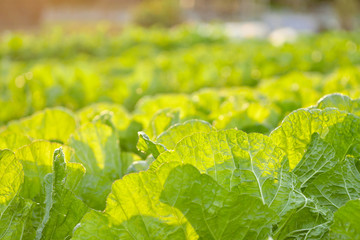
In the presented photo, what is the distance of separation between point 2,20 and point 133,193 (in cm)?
2903

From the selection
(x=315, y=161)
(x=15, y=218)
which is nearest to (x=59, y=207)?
(x=15, y=218)

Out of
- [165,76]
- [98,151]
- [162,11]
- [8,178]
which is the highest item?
[8,178]

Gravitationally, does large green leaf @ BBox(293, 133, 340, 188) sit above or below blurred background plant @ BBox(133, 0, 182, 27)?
above

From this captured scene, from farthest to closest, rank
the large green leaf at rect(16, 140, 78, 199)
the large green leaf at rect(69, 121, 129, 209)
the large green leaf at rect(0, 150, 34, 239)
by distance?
the large green leaf at rect(69, 121, 129, 209) → the large green leaf at rect(16, 140, 78, 199) → the large green leaf at rect(0, 150, 34, 239)

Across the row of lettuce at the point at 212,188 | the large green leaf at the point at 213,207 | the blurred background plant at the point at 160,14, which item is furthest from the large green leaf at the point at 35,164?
the blurred background plant at the point at 160,14

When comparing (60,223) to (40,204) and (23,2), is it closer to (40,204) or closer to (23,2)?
(40,204)

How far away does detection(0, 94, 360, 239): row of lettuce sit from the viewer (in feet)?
3.06

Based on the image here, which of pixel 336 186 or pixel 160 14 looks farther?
pixel 160 14

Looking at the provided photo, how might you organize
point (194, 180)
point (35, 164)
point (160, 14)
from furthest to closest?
point (160, 14), point (35, 164), point (194, 180)

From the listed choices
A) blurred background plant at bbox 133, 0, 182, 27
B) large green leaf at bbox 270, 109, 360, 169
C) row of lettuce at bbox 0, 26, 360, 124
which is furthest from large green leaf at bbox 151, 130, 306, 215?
blurred background plant at bbox 133, 0, 182, 27

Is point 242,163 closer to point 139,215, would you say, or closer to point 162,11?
point 139,215

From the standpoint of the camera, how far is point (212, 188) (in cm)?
94

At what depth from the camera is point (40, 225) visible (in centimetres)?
109

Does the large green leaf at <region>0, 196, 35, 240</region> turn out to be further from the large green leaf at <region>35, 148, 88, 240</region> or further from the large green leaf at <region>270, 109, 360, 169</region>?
the large green leaf at <region>270, 109, 360, 169</region>
